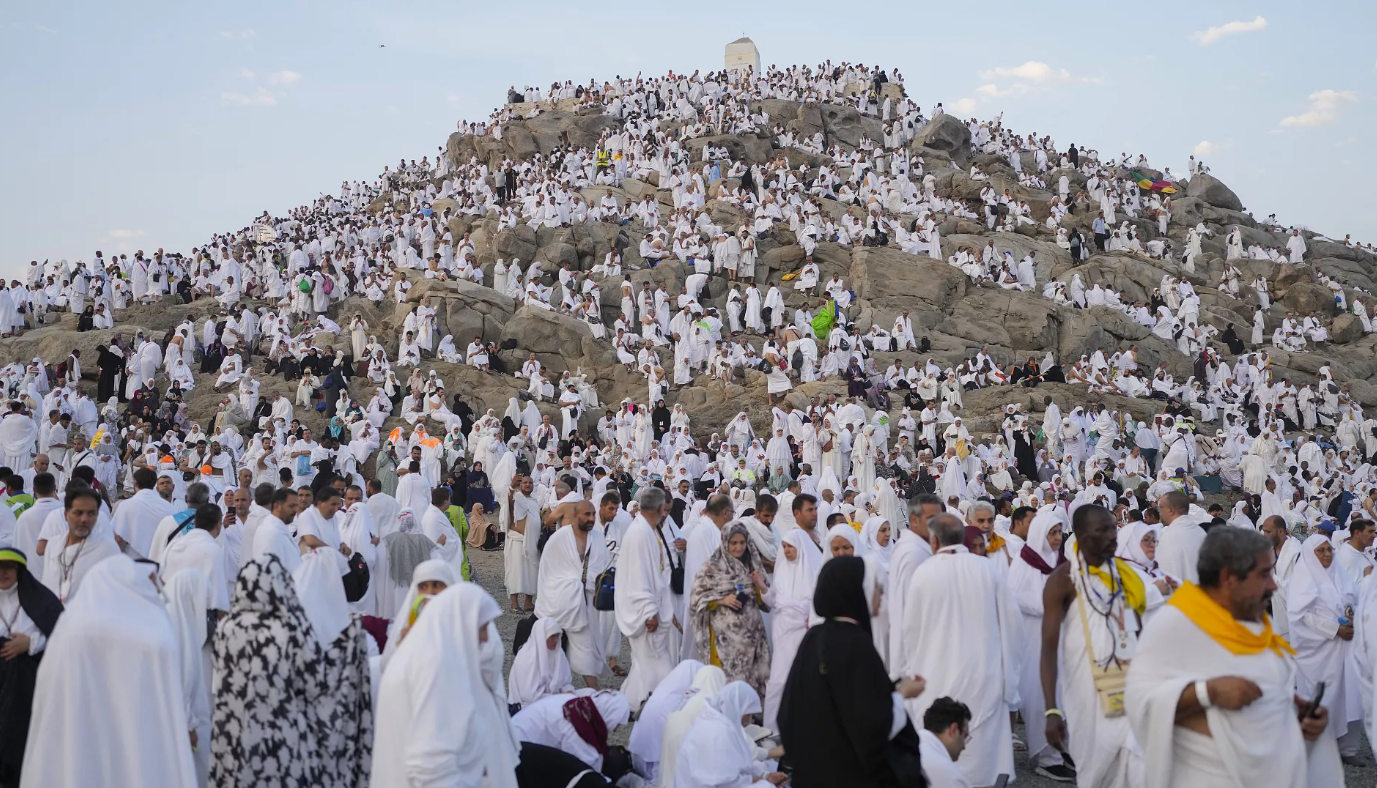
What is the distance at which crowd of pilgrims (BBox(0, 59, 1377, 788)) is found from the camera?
13.3 feet

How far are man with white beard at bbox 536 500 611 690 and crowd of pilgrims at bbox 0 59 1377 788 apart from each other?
0.08 ft

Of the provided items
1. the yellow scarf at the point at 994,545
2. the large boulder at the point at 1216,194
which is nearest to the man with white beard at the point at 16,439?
the yellow scarf at the point at 994,545

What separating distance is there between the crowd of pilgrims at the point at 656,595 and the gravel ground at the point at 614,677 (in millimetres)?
163

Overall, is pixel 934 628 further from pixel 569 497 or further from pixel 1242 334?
pixel 1242 334

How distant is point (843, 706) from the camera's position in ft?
13.0

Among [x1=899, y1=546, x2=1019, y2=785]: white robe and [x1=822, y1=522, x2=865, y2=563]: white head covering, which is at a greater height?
[x1=822, y1=522, x2=865, y2=563]: white head covering

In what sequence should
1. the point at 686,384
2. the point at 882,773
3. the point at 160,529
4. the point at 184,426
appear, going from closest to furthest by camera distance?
the point at 882,773, the point at 160,529, the point at 184,426, the point at 686,384

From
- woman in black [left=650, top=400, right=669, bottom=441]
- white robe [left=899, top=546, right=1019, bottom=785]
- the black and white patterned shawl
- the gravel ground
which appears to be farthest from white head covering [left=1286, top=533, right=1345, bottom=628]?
woman in black [left=650, top=400, right=669, bottom=441]

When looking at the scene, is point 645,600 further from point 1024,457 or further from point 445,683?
point 1024,457

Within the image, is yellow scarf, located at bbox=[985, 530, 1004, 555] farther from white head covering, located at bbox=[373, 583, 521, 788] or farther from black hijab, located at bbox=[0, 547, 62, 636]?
black hijab, located at bbox=[0, 547, 62, 636]

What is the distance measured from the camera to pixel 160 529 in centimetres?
Answer: 751

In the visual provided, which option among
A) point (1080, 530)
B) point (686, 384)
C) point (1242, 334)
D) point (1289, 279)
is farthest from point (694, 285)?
point (1080, 530)

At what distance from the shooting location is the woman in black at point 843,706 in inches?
155

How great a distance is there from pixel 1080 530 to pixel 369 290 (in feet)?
89.5
